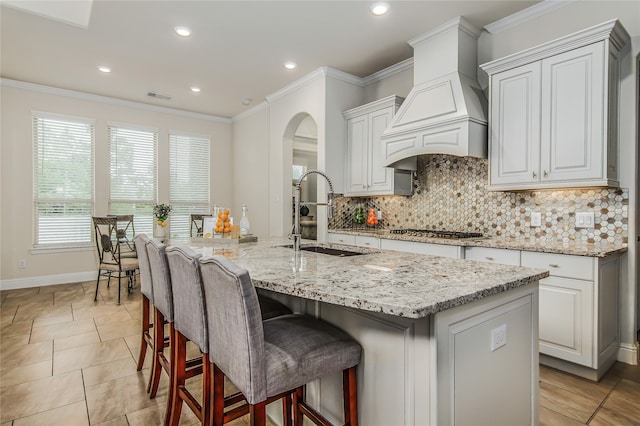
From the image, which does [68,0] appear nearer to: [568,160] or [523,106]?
[523,106]

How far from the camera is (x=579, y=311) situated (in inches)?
90.5

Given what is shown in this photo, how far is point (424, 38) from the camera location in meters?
3.43

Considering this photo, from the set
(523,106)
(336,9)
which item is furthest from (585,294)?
(336,9)

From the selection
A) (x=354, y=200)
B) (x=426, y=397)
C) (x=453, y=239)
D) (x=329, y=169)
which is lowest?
(x=426, y=397)

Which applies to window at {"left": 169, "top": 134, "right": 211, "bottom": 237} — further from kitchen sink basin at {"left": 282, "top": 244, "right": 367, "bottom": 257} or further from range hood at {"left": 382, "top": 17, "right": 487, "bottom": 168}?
kitchen sink basin at {"left": 282, "top": 244, "right": 367, "bottom": 257}

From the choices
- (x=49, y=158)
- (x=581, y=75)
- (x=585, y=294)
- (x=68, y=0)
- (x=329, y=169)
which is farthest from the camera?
(x=49, y=158)

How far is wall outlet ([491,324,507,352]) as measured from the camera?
4.35 feet

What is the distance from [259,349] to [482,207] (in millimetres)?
2906

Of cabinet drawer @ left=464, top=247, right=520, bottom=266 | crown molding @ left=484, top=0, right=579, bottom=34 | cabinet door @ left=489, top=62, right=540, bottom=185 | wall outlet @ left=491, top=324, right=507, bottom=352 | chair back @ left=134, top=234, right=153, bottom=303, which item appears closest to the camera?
wall outlet @ left=491, top=324, right=507, bottom=352

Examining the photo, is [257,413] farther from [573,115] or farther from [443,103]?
[443,103]

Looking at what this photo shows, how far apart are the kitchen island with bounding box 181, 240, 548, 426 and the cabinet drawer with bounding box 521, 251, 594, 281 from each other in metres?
1.03

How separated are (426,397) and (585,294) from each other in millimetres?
1799

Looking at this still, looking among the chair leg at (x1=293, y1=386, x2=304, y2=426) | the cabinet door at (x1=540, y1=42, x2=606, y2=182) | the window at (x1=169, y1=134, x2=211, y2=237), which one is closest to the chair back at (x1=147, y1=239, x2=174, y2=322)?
the chair leg at (x1=293, y1=386, x2=304, y2=426)

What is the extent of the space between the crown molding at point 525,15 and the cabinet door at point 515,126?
0.60m
